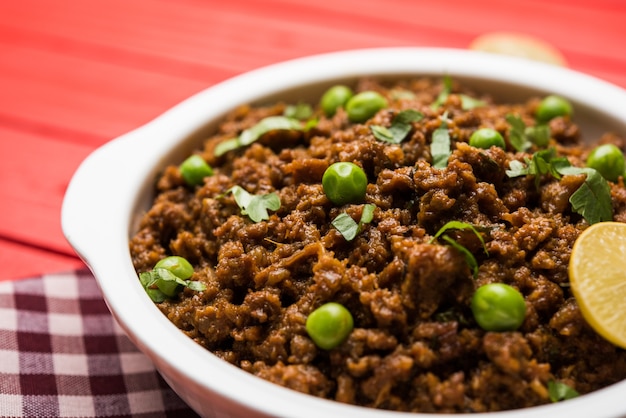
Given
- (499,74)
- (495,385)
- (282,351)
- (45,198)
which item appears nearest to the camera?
(495,385)

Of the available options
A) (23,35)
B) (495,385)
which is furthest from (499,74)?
(23,35)

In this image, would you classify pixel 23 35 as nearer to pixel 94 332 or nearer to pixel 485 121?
pixel 94 332

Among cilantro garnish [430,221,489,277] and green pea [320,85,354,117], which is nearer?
cilantro garnish [430,221,489,277]

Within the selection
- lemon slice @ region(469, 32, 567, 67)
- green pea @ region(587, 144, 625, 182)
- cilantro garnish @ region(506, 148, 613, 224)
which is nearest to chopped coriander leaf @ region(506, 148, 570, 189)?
cilantro garnish @ region(506, 148, 613, 224)

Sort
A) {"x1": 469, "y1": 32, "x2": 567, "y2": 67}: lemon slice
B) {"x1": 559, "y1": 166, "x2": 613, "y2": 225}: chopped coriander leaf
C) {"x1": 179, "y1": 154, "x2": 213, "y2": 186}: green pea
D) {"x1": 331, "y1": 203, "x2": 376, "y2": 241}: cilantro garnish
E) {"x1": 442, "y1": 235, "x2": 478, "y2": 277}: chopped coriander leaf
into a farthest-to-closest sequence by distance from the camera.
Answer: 1. {"x1": 469, "y1": 32, "x2": 567, "y2": 67}: lemon slice
2. {"x1": 179, "y1": 154, "x2": 213, "y2": 186}: green pea
3. {"x1": 559, "y1": 166, "x2": 613, "y2": 225}: chopped coriander leaf
4. {"x1": 331, "y1": 203, "x2": 376, "y2": 241}: cilantro garnish
5. {"x1": 442, "y1": 235, "x2": 478, "y2": 277}: chopped coriander leaf

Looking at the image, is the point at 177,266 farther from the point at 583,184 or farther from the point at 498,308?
the point at 583,184

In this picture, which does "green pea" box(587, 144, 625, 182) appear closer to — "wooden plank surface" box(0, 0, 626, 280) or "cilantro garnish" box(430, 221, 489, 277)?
"cilantro garnish" box(430, 221, 489, 277)

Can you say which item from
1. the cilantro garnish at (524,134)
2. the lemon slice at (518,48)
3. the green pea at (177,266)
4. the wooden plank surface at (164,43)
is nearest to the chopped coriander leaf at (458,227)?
the cilantro garnish at (524,134)
